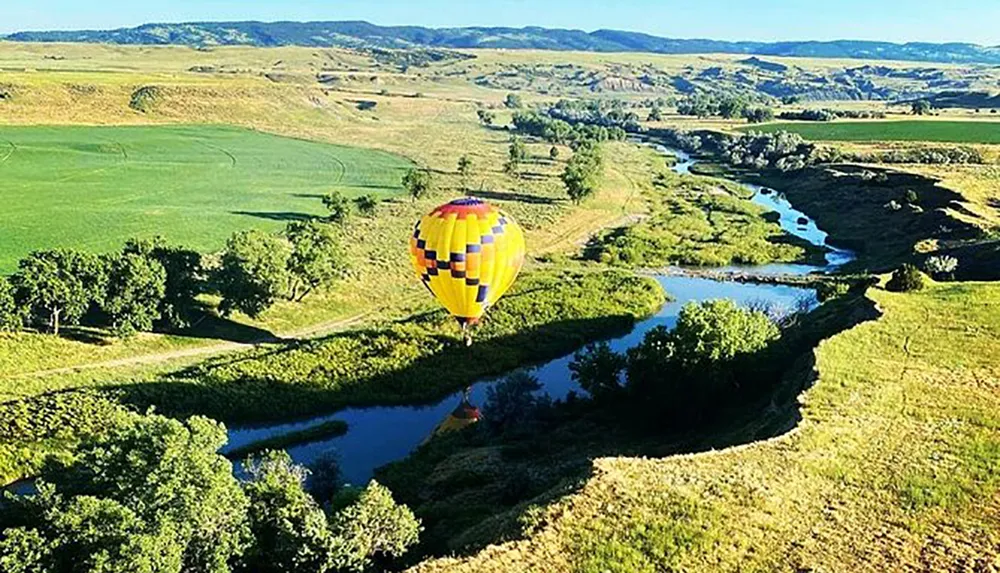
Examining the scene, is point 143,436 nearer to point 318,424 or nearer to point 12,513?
point 12,513

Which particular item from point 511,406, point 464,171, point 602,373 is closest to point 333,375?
point 511,406

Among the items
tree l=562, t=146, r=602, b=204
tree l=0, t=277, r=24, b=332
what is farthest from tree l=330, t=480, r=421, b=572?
tree l=562, t=146, r=602, b=204

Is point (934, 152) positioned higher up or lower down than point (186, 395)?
higher up

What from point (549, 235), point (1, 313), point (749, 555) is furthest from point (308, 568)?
point (549, 235)

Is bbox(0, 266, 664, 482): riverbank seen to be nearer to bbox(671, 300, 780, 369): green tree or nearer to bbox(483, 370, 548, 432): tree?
bbox(483, 370, 548, 432): tree

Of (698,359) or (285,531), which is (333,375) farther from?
(285,531)

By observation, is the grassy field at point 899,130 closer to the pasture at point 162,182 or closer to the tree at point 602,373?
the pasture at point 162,182
